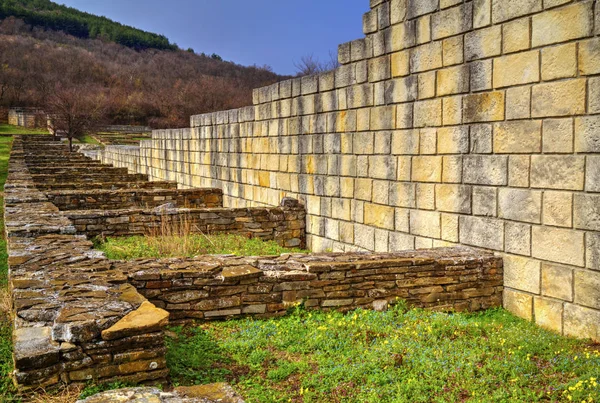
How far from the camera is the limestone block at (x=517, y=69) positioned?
5.82 metres

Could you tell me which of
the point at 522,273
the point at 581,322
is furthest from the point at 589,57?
the point at 581,322

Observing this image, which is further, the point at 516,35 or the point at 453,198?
the point at 453,198

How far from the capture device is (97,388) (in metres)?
3.54

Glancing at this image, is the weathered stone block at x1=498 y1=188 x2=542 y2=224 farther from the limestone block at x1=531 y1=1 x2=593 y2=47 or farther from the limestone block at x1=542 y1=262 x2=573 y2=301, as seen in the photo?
the limestone block at x1=531 y1=1 x2=593 y2=47

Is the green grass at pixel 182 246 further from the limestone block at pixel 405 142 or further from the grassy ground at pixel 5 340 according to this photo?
the limestone block at pixel 405 142

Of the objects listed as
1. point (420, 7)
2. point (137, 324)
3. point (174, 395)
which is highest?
point (420, 7)

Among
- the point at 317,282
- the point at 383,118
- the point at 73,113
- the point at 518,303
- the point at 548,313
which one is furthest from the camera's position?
the point at 73,113

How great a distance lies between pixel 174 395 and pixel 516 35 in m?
5.01

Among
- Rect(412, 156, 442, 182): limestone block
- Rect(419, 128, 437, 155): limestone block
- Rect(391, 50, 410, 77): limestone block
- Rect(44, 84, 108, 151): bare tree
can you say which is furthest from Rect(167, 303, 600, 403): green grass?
Rect(44, 84, 108, 151): bare tree

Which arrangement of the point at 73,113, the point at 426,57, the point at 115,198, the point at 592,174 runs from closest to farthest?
the point at 592,174 → the point at 426,57 → the point at 115,198 → the point at 73,113

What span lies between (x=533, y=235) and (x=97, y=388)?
4.45m

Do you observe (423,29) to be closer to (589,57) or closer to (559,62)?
(559,62)

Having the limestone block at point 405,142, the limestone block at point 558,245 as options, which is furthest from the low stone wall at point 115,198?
the limestone block at point 558,245

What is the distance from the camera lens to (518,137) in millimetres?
6027
